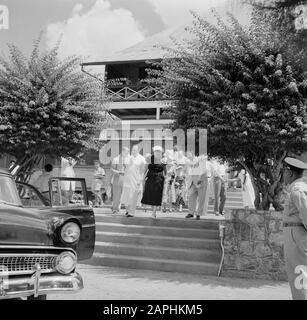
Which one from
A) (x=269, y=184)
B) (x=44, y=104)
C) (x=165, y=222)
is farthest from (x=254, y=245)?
(x=44, y=104)

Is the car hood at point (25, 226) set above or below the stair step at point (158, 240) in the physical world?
above

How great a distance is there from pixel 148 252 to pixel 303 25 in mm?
4526

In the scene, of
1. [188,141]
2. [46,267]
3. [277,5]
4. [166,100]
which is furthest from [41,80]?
[46,267]

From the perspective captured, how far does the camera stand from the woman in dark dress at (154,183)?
380 inches

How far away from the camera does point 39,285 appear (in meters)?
4.12

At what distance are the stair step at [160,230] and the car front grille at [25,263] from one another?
4536mm

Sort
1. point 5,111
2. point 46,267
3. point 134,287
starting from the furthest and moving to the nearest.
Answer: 1. point 5,111
2. point 134,287
3. point 46,267

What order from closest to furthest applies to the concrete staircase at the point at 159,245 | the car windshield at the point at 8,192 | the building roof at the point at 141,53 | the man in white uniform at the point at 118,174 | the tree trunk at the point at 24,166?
the car windshield at the point at 8,192, the concrete staircase at the point at 159,245, the tree trunk at the point at 24,166, the man in white uniform at the point at 118,174, the building roof at the point at 141,53

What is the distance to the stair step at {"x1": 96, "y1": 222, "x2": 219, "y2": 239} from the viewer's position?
A: 8.51 m

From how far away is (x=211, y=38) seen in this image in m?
7.81

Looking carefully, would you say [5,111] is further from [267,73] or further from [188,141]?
[267,73]

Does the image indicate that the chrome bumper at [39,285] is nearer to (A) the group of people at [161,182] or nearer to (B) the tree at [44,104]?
(A) the group of people at [161,182]

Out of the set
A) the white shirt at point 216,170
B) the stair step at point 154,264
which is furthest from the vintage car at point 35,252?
the white shirt at point 216,170

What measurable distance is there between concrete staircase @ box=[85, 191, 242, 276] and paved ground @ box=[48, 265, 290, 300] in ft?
0.81
